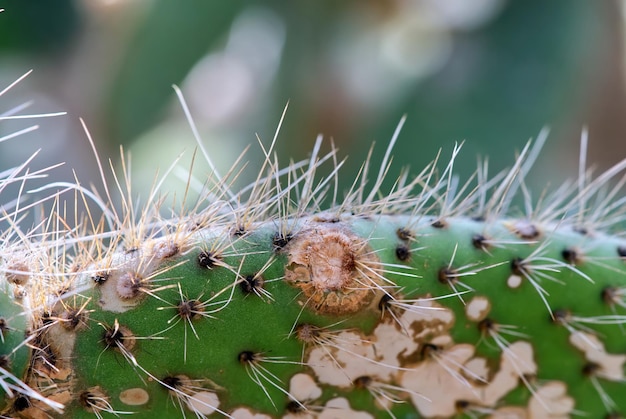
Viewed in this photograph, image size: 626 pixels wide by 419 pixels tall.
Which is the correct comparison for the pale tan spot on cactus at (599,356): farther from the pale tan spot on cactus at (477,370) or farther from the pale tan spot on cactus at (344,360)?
the pale tan spot on cactus at (344,360)

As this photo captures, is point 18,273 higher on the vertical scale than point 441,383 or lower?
higher

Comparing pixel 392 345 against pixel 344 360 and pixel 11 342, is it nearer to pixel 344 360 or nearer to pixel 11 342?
pixel 344 360

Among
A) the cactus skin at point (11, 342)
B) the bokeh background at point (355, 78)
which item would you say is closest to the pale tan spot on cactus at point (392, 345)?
the cactus skin at point (11, 342)

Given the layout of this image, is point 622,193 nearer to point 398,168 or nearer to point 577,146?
point 577,146

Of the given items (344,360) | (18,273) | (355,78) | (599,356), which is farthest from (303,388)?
(355,78)

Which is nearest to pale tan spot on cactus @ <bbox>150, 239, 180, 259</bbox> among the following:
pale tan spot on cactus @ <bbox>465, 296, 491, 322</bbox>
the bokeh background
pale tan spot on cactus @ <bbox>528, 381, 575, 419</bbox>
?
pale tan spot on cactus @ <bbox>465, 296, 491, 322</bbox>

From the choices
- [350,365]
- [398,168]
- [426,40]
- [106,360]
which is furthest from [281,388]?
[426,40]
